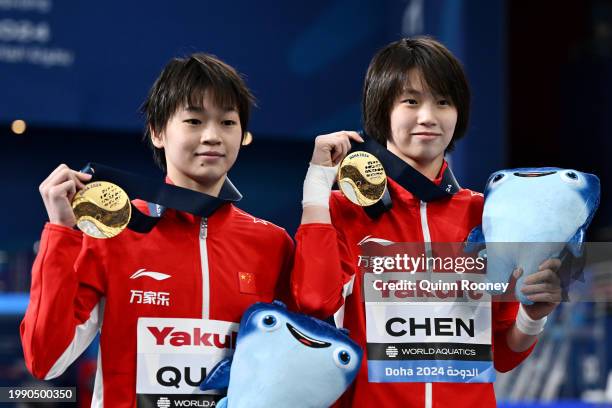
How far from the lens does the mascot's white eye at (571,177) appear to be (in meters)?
2.22

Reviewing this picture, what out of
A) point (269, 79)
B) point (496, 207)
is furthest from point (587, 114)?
point (496, 207)

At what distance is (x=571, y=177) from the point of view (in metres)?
2.23

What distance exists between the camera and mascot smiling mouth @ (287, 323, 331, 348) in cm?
212

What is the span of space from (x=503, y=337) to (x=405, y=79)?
2.11 ft

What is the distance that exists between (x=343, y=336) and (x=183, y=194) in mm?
471

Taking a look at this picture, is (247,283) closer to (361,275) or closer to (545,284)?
(361,275)

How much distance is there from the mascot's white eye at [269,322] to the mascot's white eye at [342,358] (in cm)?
13

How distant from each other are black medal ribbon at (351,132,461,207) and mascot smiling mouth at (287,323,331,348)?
432mm

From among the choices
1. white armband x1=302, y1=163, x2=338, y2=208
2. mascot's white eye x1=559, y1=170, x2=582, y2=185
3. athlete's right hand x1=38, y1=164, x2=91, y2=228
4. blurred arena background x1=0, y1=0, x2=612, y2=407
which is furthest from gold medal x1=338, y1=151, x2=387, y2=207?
blurred arena background x1=0, y1=0, x2=612, y2=407

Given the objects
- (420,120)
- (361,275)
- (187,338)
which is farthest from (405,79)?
(187,338)

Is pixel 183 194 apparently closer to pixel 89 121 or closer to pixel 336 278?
pixel 336 278

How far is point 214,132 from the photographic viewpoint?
2234mm

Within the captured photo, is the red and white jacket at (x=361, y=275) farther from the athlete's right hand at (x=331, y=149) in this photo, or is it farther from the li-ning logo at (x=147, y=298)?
the li-ning logo at (x=147, y=298)

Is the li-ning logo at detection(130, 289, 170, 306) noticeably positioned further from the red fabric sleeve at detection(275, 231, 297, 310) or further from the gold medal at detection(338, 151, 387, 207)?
the gold medal at detection(338, 151, 387, 207)
